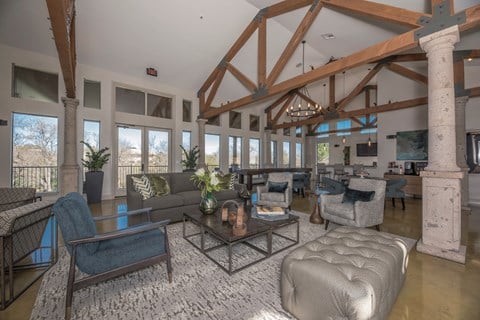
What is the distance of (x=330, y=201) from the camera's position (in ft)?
11.1

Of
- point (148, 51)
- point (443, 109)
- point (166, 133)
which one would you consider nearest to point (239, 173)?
point (166, 133)

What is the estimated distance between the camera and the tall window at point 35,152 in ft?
15.7

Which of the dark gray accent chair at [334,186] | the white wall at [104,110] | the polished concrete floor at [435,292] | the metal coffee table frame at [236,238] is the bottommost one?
the polished concrete floor at [435,292]

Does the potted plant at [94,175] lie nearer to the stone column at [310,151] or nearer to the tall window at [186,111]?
the tall window at [186,111]

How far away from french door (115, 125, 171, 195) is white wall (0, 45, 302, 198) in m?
0.17

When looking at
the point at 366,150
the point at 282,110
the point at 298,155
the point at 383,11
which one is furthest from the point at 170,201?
the point at 366,150

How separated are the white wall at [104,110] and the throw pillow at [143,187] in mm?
2939

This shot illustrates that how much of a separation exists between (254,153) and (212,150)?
246 centimetres

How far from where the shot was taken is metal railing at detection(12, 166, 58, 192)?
4.81 metres

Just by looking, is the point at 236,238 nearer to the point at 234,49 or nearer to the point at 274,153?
the point at 234,49

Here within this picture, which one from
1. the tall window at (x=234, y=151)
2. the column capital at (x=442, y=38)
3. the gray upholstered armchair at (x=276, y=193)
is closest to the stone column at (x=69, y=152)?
the gray upholstered armchair at (x=276, y=193)

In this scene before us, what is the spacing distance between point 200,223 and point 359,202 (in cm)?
227

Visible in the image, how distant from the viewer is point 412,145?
A: 6.61 metres

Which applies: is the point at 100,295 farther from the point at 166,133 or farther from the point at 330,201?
the point at 166,133
